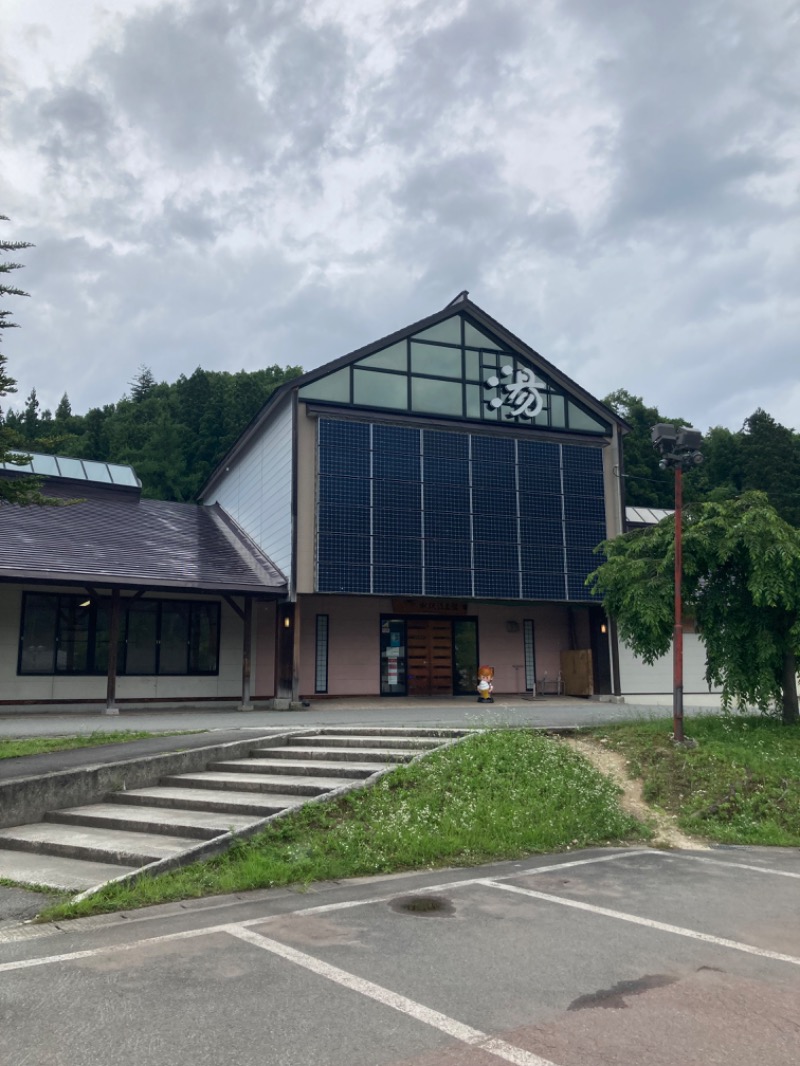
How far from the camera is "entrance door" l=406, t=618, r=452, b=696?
23.0 meters

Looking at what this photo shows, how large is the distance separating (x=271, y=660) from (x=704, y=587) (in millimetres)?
12503

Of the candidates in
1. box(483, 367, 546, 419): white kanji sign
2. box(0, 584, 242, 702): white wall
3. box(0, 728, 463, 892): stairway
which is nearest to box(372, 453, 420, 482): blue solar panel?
box(483, 367, 546, 419): white kanji sign

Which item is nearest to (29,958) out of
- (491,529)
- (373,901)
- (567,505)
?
(373,901)

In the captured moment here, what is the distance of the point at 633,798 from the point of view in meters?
9.40

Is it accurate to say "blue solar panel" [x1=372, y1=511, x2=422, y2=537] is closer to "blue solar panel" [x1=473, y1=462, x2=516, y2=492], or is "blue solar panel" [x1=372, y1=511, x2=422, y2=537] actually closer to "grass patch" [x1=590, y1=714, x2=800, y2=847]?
"blue solar panel" [x1=473, y1=462, x2=516, y2=492]

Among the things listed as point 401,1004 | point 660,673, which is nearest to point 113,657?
point 401,1004

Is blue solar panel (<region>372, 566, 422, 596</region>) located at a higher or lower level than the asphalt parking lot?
higher

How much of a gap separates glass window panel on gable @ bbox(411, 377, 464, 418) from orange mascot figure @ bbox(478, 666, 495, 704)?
708 cm

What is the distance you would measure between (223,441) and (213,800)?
39.9 meters

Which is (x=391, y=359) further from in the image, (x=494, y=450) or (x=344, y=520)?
(x=344, y=520)

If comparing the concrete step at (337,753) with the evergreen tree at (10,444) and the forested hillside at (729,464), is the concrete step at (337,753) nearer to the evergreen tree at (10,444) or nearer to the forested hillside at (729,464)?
the evergreen tree at (10,444)

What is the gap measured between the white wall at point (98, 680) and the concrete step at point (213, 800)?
34.7 ft

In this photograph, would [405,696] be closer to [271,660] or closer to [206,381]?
[271,660]

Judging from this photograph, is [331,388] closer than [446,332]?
Yes
